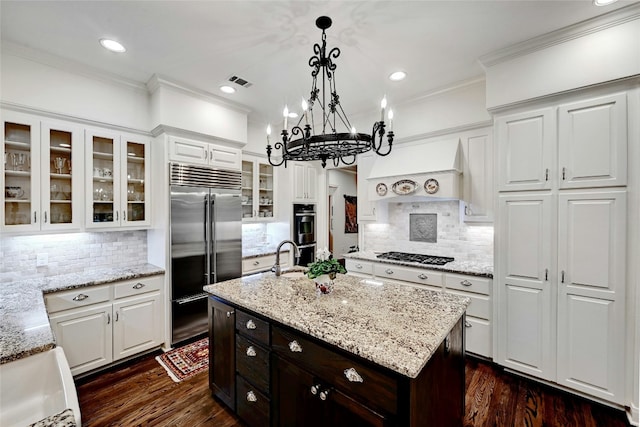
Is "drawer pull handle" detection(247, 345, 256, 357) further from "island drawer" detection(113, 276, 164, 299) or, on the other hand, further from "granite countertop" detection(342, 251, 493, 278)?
"granite countertop" detection(342, 251, 493, 278)

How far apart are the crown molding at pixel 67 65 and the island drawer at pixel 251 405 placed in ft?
10.6

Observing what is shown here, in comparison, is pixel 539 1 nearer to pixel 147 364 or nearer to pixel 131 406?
pixel 131 406

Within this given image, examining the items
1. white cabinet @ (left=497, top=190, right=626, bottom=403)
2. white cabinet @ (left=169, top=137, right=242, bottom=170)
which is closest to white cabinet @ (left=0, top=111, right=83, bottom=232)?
white cabinet @ (left=169, top=137, right=242, bottom=170)

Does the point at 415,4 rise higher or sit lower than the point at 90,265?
higher

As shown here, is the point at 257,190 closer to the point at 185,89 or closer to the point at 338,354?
the point at 185,89

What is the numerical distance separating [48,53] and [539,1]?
4.10 meters

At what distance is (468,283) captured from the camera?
2.94m

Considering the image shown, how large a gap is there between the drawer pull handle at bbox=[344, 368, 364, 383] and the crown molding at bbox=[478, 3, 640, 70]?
2.93 m

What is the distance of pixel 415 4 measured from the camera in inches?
77.3

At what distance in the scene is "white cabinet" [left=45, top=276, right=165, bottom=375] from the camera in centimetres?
251

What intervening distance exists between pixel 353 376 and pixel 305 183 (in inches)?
151

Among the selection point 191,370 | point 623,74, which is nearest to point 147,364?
point 191,370

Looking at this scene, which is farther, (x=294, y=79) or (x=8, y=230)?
(x=294, y=79)

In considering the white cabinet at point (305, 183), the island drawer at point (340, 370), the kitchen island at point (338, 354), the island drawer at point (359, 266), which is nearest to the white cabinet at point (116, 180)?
the kitchen island at point (338, 354)
